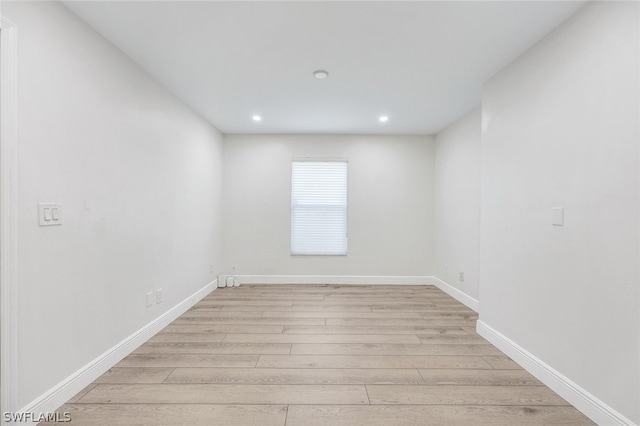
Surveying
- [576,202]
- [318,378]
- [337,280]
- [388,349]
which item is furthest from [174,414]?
[337,280]

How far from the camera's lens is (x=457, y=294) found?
3783mm

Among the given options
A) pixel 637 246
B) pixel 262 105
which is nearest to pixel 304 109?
pixel 262 105

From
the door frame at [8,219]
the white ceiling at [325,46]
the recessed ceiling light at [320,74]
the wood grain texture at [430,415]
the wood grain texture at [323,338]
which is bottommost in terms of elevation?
the wood grain texture at [430,415]

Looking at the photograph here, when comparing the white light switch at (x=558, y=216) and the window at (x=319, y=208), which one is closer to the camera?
the white light switch at (x=558, y=216)

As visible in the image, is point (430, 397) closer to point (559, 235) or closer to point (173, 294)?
point (559, 235)

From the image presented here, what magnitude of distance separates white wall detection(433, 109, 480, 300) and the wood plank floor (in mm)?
755

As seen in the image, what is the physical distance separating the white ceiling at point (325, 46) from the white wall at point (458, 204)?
57 cm

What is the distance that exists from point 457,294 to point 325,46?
3.39m

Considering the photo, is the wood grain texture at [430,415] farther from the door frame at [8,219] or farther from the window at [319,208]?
the window at [319,208]

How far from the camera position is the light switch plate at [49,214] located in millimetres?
1568

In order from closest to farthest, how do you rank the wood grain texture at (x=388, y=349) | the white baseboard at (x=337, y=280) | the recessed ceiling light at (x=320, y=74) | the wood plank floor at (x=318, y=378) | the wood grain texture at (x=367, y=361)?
the wood plank floor at (x=318, y=378) → the wood grain texture at (x=367, y=361) → the wood grain texture at (x=388, y=349) → the recessed ceiling light at (x=320, y=74) → the white baseboard at (x=337, y=280)

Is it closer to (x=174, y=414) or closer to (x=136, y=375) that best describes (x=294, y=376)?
(x=174, y=414)

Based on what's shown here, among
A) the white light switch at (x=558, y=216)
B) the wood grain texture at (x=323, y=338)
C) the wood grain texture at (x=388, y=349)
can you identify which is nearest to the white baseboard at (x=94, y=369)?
the wood grain texture at (x=323, y=338)

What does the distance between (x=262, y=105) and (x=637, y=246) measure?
3246mm
